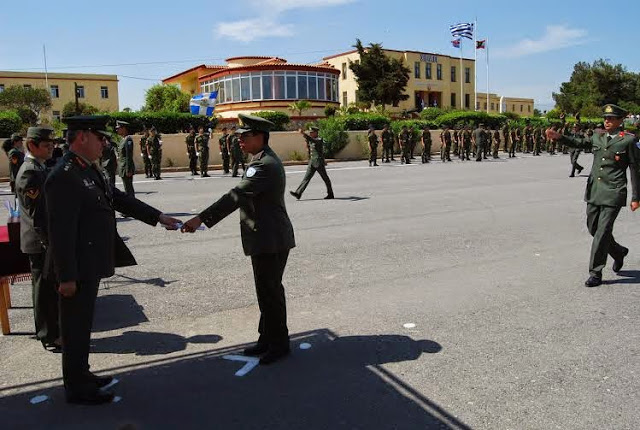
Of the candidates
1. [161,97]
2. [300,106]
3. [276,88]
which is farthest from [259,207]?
[161,97]

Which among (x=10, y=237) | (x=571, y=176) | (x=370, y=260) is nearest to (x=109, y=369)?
(x=10, y=237)

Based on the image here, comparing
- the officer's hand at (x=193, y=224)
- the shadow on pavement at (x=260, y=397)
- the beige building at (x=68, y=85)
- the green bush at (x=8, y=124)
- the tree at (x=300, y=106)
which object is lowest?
the shadow on pavement at (x=260, y=397)

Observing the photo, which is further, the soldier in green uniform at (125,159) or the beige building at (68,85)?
the beige building at (68,85)

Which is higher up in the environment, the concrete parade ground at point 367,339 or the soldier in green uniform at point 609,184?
the soldier in green uniform at point 609,184

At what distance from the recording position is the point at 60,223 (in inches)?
137

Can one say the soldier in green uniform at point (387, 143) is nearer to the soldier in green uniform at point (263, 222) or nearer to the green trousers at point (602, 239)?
the green trousers at point (602, 239)

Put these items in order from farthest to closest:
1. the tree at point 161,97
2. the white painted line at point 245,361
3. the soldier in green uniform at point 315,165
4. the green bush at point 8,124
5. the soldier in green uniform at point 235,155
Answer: the tree at point 161,97, the green bush at point 8,124, the soldier in green uniform at point 235,155, the soldier in green uniform at point 315,165, the white painted line at point 245,361

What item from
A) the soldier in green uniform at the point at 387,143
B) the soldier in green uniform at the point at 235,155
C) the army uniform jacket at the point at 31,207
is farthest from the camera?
the soldier in green uniform at the point at 387,143

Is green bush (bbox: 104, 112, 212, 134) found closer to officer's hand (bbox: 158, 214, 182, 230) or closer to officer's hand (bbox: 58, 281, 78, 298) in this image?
officer's hand (bbox: 158, 214, 182, 230)

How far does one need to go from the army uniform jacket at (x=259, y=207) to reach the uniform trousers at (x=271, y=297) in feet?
0.34

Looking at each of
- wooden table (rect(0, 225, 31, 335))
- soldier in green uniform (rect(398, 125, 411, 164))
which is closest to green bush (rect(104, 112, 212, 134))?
soldier in green uniform (rect(398, 125, 411, 164))

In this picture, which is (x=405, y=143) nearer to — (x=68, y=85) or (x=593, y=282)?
(x=593, y=282)

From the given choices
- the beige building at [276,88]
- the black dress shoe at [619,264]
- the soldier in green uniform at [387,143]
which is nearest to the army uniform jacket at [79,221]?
the black dress shoe at [619,264]

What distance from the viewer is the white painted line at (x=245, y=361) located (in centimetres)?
414
